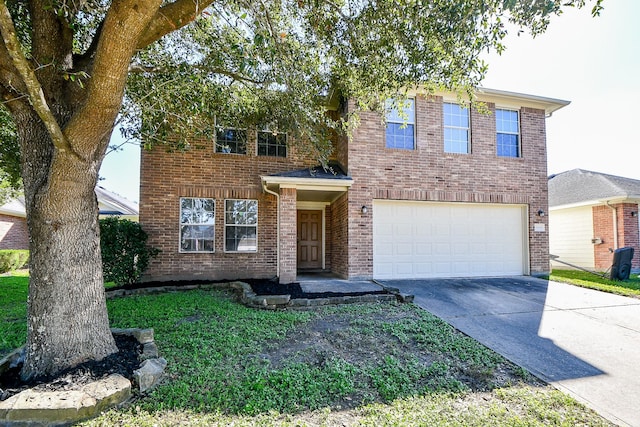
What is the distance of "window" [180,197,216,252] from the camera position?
29.9 ft

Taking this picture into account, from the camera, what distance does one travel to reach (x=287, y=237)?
8445 millimetres

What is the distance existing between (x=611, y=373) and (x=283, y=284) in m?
6.33

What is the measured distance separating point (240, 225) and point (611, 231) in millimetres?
13851

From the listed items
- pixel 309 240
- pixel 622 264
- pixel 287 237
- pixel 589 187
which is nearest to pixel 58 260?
pixel 287 237

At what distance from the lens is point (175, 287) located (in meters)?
7.98

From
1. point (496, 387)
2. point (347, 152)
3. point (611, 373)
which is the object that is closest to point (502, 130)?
point (347, 152)

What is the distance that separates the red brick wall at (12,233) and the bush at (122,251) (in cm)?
1116

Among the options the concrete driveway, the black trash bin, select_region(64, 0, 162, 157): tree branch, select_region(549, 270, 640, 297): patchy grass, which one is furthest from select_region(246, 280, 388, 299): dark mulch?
the black trash bin

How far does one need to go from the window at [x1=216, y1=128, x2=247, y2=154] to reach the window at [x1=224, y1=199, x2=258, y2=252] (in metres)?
1.55

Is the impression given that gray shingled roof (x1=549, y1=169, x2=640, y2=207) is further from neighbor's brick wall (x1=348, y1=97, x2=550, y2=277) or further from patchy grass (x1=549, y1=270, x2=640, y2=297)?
neighbor's brick wall (x1=348, y1=97, x2=550, y2=277)

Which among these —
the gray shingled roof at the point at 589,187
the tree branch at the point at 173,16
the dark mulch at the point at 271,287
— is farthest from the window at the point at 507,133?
the tree branch at the point at 173,16

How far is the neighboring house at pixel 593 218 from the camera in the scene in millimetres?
11680

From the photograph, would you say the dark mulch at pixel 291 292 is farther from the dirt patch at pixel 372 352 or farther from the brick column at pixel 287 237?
the dirt patch at pixel 372 352

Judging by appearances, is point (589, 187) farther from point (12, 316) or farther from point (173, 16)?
point (12, 316)
